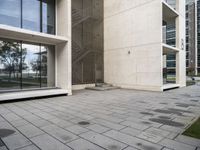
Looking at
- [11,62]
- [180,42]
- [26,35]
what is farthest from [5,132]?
[180,42]

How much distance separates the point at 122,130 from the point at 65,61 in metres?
6.69

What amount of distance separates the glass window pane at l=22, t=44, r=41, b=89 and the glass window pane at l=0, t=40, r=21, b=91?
325 millimetres

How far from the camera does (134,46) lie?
1251 centimetres

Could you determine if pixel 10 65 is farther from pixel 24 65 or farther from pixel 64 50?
pixel 64 50

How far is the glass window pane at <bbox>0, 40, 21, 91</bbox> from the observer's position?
840 centimetres

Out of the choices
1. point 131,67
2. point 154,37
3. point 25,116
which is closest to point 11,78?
point 25,116

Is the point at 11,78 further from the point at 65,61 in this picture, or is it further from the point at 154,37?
→ the point at 154,37

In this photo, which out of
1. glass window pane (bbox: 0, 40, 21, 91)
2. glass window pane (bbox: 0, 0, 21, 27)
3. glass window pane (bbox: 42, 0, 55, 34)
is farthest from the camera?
glass window pane (bbox: 42, 0, 55, 34)

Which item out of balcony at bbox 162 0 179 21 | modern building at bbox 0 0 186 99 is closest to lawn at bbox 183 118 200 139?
modern building at bbox 0 0 186 99

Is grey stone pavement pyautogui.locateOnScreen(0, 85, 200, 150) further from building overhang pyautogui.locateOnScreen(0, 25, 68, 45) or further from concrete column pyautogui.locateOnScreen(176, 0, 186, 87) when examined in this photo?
concrete column pyautogui.locateOnScreen(176, 0, 186, 87)

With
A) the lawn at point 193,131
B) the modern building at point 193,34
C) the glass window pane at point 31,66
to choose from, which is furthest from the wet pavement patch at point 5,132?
the modern building at point 193,34

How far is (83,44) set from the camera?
13.2m

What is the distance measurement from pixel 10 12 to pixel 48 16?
2.32 metres

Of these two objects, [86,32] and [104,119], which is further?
[86,32]
